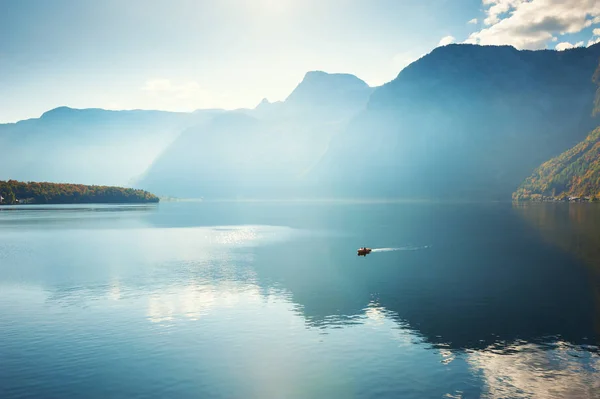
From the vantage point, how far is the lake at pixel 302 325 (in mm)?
36531

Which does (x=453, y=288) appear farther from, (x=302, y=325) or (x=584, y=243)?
(x=584, y=243)

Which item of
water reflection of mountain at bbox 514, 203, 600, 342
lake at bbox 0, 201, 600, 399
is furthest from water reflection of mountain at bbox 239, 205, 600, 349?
water reflection of mountain at bbox 514, 203, 600, 342

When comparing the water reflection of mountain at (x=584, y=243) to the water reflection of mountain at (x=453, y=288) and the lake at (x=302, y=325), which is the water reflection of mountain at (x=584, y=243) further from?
the water reflection of mountain at (x=453, y=288)

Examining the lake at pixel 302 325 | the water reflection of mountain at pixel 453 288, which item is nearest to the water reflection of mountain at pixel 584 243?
the lake at pixel 302 325

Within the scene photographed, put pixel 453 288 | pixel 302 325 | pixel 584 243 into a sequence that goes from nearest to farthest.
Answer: pixel 302 325, pixel 453 288, pixel 584 243

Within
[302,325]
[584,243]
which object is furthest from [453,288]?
[584,243]

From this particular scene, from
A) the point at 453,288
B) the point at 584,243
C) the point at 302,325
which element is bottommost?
the point at 302,325

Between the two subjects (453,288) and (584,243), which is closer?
(453,288)

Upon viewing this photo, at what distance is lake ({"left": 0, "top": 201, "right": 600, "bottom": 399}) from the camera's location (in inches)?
1438

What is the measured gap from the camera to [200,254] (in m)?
107

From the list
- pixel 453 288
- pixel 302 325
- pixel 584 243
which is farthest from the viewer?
pixel 584 243

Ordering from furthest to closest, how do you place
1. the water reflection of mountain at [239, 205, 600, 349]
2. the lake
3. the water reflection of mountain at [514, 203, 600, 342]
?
the water reflection of mountain at [514, 203, 600, 342]
the water reflection of mountain at [239, 205, 600, 349]
the lake

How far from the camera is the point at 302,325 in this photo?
51.8m

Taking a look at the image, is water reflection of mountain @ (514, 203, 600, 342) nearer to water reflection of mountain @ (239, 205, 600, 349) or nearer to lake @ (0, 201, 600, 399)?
lake @ (0, 201, 600, 399)
